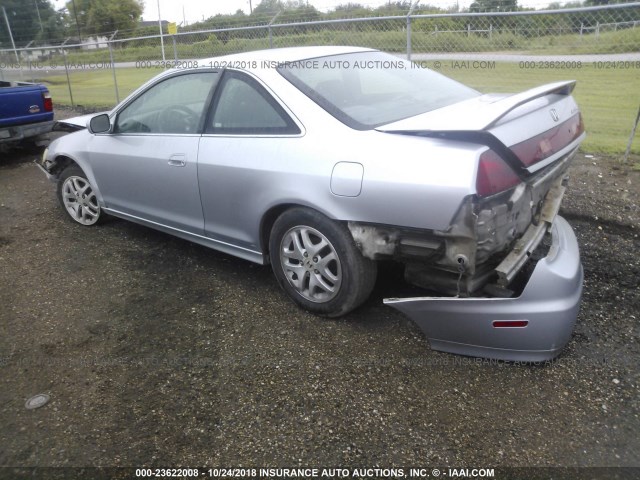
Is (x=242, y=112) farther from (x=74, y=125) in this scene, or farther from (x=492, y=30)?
(x=492, y=30)

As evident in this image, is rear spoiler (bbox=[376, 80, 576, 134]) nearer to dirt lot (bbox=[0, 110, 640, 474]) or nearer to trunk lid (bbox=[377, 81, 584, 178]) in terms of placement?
trunk lid (bbox=[377, 81, 584, 178])

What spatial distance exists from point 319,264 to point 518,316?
1171 millimetres

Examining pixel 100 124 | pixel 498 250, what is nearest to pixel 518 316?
pixel 498 250

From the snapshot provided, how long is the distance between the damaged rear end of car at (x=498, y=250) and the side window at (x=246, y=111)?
81cm

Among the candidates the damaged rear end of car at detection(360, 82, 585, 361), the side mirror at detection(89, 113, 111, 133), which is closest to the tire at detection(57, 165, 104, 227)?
the side mirror at detection(89, 113, 111, 133)

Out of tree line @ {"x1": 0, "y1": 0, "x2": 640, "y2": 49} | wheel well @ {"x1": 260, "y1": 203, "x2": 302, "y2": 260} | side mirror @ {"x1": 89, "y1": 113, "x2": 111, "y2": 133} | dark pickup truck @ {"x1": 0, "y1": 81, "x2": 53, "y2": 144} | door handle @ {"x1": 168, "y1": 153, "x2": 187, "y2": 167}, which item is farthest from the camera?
dark pickup truck @ {"x1": 0, "y1": 81, "x2": 53, "y2": 144}

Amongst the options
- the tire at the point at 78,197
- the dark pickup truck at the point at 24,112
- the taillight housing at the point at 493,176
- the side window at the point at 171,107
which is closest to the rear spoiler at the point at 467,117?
the taillight housing at the point at 493,176

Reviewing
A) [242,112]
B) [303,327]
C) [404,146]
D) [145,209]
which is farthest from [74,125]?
[404,146]

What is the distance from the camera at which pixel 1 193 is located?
6.64 meters

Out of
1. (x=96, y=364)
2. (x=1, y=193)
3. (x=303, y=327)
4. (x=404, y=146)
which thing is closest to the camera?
(x=404, y=146)

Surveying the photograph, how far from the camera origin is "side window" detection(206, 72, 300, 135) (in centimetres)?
329

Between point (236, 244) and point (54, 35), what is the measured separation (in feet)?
73.0

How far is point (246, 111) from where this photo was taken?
11.4 ft

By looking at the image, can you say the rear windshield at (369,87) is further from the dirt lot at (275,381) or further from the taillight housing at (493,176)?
the dirt lot at (275,381)
